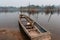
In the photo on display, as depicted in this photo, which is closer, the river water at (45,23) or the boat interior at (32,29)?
the boat interior at (32,29)

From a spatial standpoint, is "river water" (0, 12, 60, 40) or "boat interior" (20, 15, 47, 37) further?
"river water" (0, 12, 60, 40)

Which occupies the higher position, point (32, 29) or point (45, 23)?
point (32, 29)

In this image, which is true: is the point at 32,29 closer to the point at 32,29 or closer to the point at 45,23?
the point at 32,29

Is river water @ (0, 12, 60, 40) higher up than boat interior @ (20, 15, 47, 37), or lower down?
lower down

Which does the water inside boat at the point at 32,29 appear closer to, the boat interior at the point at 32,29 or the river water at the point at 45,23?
the boat interior at the point at 32,29

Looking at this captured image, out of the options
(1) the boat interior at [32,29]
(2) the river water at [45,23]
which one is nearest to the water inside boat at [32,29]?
(1) the boat interior at [32,29]

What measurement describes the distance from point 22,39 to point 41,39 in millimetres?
4021

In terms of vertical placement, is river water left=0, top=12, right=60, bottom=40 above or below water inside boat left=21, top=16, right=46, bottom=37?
below

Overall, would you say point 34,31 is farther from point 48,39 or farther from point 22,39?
point 48,39

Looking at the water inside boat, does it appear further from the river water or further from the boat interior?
the river water

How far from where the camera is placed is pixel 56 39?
16.2 metres

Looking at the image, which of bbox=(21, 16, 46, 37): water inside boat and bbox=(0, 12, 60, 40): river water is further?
bbox=(0, 12, 60, 40): river water

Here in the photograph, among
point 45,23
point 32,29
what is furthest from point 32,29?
point 45,23

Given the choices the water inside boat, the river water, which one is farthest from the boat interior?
the river water
